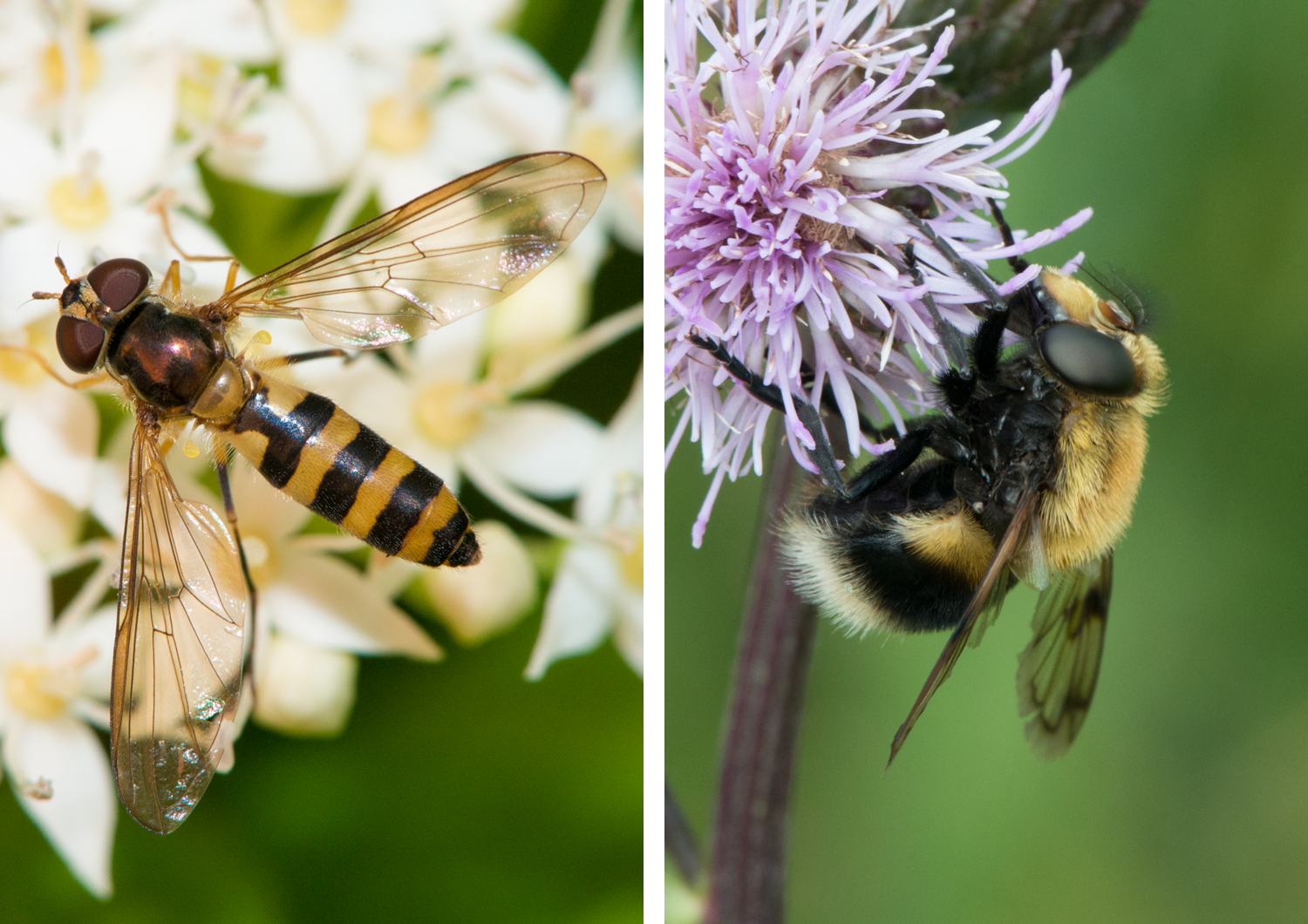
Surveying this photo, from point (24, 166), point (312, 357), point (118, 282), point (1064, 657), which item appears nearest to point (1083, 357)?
point (1064, 657)

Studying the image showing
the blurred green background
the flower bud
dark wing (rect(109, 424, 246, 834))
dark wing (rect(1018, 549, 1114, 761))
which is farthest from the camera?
the blurred green background

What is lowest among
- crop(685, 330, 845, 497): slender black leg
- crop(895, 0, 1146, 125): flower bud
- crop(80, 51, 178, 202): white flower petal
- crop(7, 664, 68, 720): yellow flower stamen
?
crop(7, 664, 68, 720): yellow flower stamen

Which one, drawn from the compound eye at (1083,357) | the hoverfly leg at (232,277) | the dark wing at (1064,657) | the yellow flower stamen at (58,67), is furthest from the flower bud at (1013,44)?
the yellow flower stamen at (58,67)

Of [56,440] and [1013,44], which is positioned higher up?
[1013,44]

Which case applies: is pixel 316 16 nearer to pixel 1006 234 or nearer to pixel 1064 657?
pixel 1006 234

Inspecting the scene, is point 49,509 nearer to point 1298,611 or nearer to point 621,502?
point 621,502

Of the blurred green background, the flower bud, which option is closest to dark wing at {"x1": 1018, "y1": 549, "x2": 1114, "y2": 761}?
the blurred green background

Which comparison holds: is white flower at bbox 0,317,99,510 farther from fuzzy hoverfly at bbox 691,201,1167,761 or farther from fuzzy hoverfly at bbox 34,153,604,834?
fuzzy hoverfly at bbox 691,201,1167,761
